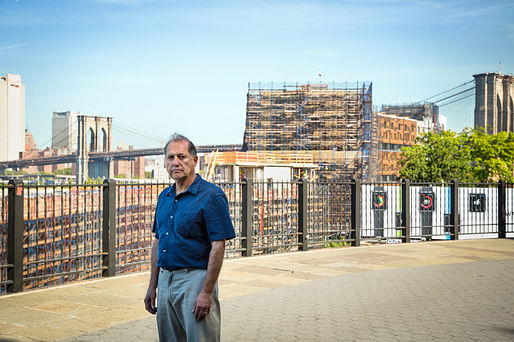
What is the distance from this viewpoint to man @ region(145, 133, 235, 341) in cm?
353

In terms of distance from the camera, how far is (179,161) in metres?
3.72

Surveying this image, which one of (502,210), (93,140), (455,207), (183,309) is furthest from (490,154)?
(93,140)

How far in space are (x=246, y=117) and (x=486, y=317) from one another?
270 feet

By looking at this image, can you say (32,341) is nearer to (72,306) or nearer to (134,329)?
(134,329)

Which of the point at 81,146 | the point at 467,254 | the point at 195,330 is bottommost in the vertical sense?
the point at 467,254

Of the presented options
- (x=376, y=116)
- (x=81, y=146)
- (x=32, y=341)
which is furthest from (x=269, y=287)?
(x=81, y=146)

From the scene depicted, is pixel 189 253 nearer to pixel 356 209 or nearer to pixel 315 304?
pixel 315 304

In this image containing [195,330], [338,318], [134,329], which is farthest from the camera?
[338,318]

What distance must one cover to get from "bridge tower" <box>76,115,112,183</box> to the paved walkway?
12803 centimetres

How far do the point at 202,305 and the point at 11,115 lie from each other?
173 metres

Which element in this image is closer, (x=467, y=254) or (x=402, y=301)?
(x=402, y=301)

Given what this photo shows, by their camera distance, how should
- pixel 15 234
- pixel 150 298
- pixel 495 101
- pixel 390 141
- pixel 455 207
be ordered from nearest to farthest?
pixel 150 298
pixel 15 234
pixel 455 207
pixel 390 141
pixel 495 101

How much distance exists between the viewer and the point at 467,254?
13516mm

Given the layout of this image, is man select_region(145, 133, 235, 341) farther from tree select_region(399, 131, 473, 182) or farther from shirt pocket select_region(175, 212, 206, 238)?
tree select_region(399, 131, 473, 182)
